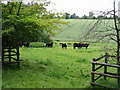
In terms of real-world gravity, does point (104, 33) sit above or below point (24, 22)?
below

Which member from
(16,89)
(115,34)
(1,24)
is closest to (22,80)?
(16,89)

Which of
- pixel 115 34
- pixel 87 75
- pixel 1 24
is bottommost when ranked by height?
pixel 87 75

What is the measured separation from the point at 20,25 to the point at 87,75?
175 inches

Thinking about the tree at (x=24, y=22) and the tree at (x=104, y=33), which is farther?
the tree at (x=24, y=22)

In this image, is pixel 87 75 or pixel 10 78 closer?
pixel 10 78

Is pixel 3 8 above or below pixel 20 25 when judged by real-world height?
above

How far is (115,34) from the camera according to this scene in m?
6.43

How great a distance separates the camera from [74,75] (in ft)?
27.3

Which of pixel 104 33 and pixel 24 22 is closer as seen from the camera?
pixel 104 33

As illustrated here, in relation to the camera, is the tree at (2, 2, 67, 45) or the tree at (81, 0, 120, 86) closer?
the tree at (81, 0, 120, 86)

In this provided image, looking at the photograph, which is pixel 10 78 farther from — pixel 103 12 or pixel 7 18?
pixel 103 12

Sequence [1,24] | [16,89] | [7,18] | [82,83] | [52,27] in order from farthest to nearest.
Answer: [52,27] < [7,18] < [1,24] < [82,83] < [16,89]

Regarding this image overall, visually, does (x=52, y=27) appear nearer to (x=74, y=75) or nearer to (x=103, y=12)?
(x=74, y=75)

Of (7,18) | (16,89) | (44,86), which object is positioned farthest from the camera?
(7,18)
